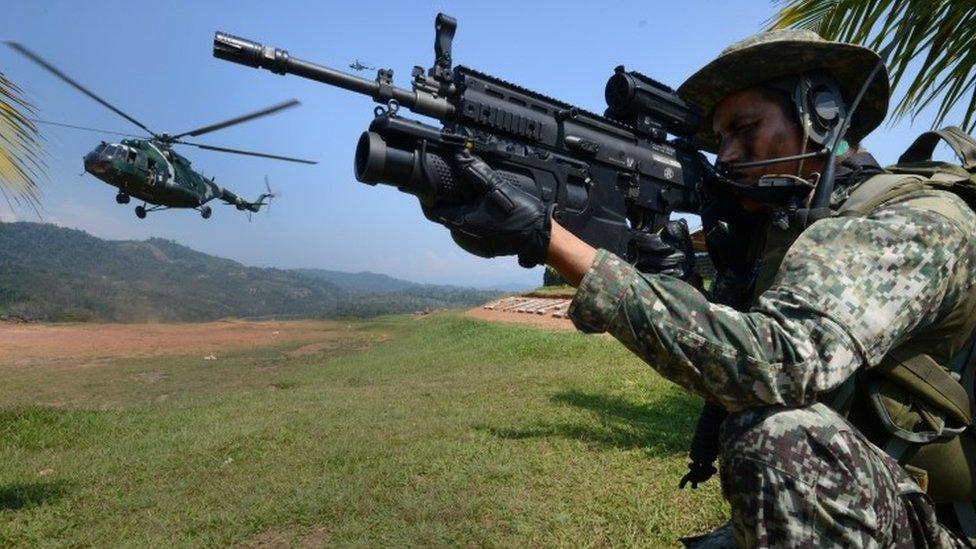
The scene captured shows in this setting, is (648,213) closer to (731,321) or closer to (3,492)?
(731,321)

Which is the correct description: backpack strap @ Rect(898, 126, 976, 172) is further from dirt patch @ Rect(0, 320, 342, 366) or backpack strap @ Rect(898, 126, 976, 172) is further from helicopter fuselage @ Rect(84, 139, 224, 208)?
helicopter fuselage @ Rect(84, 139, 224, 208)

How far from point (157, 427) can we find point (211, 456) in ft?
7.85

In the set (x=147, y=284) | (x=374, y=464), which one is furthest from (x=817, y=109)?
(x=147, y=284)

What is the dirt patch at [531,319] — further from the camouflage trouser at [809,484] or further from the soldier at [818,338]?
the camouflage trouser at [809,484]

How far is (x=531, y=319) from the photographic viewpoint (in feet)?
66.7

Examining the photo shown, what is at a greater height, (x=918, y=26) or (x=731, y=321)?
(x=918, y=26)

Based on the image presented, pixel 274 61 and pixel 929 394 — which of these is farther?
pixel 274 61

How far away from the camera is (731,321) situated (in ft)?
5.05

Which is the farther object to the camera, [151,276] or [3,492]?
[151,276]

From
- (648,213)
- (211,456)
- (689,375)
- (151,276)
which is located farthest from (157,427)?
(151,276)

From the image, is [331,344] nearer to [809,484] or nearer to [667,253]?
[667,253]

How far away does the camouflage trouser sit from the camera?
158 centimetres

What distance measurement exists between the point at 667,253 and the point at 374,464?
322cm

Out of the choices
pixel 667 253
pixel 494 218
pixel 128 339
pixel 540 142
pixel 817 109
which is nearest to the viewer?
pixel 817 109
